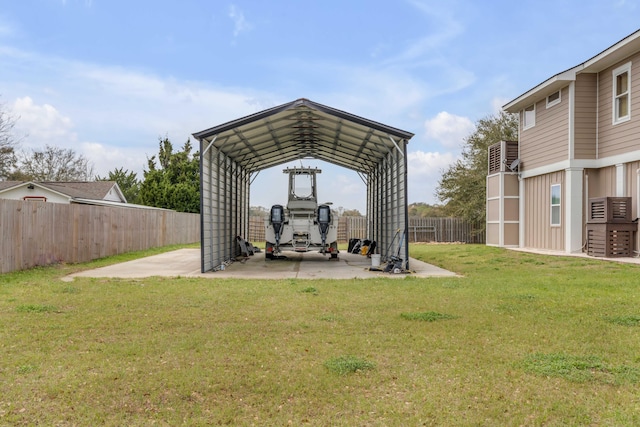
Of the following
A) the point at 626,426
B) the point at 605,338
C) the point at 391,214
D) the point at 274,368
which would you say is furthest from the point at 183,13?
the point at 626,426

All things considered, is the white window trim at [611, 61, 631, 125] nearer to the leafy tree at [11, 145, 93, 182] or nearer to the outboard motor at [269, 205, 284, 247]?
the outboard motor at [269, 205, 284, 247]

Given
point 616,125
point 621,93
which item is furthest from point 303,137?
point 621,93

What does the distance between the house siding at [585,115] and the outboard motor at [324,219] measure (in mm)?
7446

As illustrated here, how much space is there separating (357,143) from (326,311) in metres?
11.0

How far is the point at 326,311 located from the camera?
7188mm

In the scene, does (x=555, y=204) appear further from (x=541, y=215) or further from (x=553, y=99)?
(x=553, y=99)

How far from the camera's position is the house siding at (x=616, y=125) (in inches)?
517

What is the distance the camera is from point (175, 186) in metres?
36.9

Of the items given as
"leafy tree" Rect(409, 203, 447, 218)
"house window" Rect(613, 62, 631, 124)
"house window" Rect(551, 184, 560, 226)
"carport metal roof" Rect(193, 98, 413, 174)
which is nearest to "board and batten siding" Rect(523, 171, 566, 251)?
"house window" Rect(551, 184, 560, 226)

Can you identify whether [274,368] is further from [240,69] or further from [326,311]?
[240,69]

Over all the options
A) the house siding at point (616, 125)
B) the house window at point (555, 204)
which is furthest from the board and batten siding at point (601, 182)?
the house window at point (555, 204)

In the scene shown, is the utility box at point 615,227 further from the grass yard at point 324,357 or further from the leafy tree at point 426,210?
the leafy tree at point 426,210

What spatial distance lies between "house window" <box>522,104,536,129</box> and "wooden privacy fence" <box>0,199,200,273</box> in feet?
49.6

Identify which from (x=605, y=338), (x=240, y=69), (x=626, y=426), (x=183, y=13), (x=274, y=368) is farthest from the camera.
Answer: (x=240, y=69)
